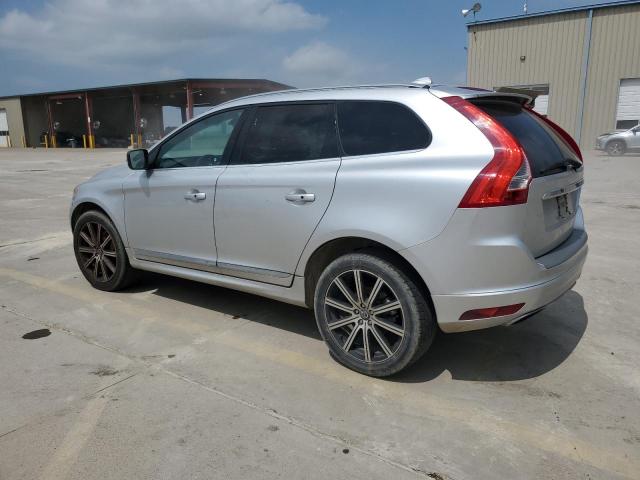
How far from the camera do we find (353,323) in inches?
128

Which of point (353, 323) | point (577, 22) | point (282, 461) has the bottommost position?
point (282, 461)

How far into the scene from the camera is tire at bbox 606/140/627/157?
865 inches

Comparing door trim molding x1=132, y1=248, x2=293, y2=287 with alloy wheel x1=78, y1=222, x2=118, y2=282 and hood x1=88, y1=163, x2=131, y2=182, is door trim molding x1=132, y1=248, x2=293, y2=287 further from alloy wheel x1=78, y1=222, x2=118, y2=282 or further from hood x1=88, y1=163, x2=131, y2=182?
hood x1=88, y1=163, x2=131, y2=182

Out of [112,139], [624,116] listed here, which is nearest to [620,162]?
[624,116]

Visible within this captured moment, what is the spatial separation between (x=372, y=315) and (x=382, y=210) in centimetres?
65

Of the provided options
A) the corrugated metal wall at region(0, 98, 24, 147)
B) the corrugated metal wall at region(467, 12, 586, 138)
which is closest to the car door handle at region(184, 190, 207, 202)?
the corrugated metal wall at region(467, 12, 586, 138)

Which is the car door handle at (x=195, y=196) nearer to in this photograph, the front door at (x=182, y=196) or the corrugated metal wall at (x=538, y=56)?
the front door at (x=182, y=196)

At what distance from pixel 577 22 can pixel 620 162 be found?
8.93 meters

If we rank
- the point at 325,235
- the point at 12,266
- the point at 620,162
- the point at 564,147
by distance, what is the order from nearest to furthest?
the point at 325,235 → the point at 564,147 → the point at 12,266 → the point at 620,162

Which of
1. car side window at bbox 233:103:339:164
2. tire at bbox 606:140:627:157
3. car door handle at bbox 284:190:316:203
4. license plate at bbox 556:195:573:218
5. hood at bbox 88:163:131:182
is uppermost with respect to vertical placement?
car side window at bbox 233:103:339:164

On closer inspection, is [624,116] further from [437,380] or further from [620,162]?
[437,380]

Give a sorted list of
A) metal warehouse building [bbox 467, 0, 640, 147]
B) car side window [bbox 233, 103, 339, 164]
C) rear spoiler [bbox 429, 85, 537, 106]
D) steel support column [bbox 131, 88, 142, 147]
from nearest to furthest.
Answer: rear spoiler [bbox 429, 85, 537, 106] < car side window [bbox 233, 103, 339, 164] < metal warehouse building [bbox 467, 0, 640, 147] < steel support column [bbox 131, 88, 142, 147]

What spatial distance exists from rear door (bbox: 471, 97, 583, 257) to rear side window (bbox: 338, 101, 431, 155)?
441 millimetres

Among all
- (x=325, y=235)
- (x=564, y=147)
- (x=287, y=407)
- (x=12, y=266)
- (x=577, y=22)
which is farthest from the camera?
(x=577, y=22)
